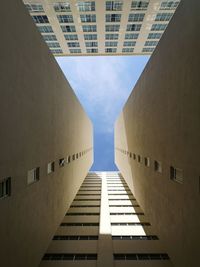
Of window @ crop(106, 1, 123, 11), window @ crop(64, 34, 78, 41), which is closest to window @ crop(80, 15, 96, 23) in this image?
window @ crop(106, 1, 123, 11)

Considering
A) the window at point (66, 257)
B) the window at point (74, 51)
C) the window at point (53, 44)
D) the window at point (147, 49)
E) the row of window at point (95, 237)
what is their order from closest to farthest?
the window at point (66, 257) → the row of window at point (95, 237) → the window at point (53, 44) → the window at point (74, 51) → the window at point (147, 49)

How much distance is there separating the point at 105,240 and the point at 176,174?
35.5 ft

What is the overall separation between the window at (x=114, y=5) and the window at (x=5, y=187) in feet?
92.4

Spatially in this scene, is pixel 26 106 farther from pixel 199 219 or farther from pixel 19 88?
pixel 199 219

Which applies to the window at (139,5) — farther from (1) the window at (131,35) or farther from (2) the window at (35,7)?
(2) the window at (35,7)

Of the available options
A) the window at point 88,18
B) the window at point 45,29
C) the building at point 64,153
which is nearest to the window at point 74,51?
the window at point 45,29

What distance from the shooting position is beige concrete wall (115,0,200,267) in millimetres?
10719

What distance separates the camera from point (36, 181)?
13.6 metres

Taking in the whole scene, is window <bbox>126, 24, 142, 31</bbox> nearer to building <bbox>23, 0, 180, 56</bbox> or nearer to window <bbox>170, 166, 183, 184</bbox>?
building <bbox>23, 0, 180, 56</bbox>

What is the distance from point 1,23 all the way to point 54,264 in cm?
1554

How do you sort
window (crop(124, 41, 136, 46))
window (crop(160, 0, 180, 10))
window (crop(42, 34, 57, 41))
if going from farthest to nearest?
window (crop(124, 41, 136, 46)) < window (crop(42, 34, 57, 41)) < window (crop(160, 0, 180, 10))

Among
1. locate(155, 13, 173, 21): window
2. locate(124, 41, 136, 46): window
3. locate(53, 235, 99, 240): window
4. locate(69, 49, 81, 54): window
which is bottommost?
locate(53, 235, 99, 240): window

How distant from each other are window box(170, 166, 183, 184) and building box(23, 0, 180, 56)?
24804 mm

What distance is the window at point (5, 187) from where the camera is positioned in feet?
31.3
